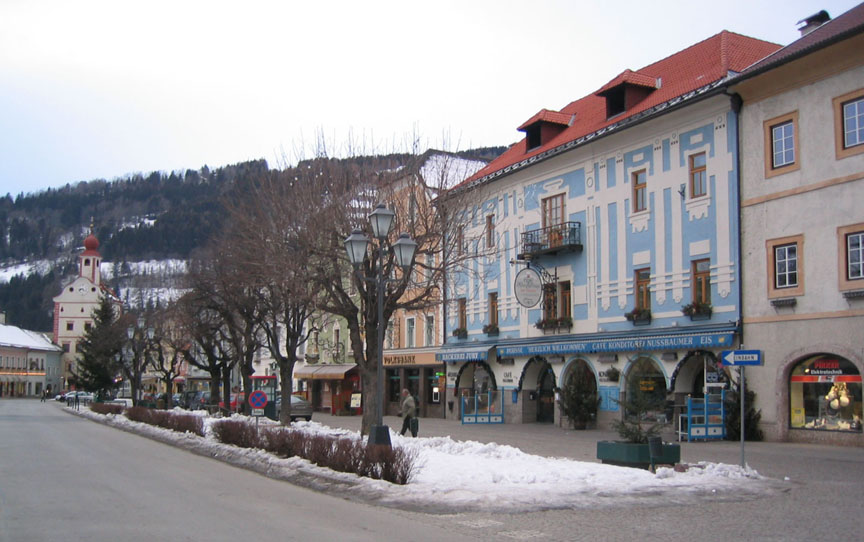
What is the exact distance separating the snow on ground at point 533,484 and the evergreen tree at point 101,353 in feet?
140

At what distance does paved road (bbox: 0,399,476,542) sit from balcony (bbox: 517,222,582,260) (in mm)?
18966

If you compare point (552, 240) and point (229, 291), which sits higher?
point (552, 240)

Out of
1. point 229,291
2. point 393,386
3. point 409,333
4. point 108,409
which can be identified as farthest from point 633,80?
point 108,409

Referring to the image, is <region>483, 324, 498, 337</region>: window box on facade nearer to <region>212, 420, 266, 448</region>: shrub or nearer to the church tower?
<region>212, 420, 266, 448</region>: shrub

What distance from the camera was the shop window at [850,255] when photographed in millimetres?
23188

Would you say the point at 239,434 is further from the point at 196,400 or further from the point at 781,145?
the point at 196,400

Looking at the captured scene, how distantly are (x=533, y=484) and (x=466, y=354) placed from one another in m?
26.0

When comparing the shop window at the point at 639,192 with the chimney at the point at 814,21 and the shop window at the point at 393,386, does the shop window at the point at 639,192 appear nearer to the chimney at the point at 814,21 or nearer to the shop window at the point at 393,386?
the chimney at the point at 814,21

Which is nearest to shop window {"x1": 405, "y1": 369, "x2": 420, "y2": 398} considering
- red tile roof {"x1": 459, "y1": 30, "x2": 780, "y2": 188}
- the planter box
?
red tile roof {"x1": 459, "y1": 30, "x2": 780, "y2": 188}

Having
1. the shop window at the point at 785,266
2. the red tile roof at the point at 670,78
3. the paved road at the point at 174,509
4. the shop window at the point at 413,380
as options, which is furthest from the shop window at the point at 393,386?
the paved road at the point at 174,509

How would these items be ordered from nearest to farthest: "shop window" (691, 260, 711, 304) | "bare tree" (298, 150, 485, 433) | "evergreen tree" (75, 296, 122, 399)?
"bare tree" (298, 150, 485, 433) < "shop window" (691, 260, 711, 304) < "evergreen tree" (75, 296, 122, 399)

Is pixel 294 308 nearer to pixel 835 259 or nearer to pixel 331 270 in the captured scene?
pixel 331 270

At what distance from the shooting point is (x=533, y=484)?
14422 millimetres

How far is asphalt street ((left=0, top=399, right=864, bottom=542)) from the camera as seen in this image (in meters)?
10.2
